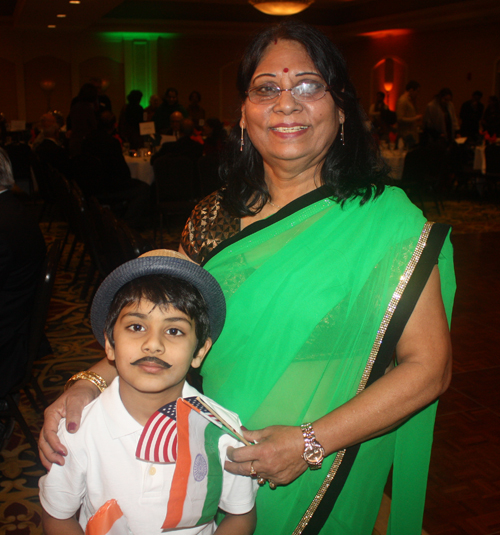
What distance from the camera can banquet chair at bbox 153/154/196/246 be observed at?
5.62 meters

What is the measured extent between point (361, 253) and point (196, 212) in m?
0.44

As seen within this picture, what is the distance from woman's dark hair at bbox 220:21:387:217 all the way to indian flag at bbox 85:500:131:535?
677 mm

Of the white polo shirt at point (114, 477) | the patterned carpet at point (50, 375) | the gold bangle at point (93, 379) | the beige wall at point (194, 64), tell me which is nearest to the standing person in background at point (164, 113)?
the patterned carpet at point (50, 375)

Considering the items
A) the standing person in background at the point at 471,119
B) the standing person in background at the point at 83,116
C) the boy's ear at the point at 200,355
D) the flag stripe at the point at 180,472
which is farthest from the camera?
the standing person in background at the point at 471,119

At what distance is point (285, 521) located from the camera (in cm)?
117

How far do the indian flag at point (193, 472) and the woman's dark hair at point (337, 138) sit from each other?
53cm

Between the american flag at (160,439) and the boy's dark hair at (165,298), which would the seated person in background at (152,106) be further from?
the american flag at (160,439)

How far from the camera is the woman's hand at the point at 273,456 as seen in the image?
0.96 m

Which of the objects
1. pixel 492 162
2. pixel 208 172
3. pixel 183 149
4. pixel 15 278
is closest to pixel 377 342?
pixel 15 278

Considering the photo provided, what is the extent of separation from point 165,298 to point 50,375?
236 centimetres

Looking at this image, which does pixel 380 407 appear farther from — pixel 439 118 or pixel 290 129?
pixel 439 118

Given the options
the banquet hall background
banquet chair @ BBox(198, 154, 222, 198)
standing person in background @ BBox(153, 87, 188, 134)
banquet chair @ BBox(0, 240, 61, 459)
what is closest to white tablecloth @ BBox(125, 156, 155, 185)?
the banquet hall background

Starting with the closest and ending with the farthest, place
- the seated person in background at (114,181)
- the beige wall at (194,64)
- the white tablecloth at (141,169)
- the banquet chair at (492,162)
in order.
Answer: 1. the seated person in background at (114,181)
2. the white tablecloth at (141,169)
3. the banquet chair at (492,162)
4. the beige wall at (194,64)

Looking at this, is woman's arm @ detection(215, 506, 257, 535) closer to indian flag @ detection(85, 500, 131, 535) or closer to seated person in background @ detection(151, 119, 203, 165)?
indian flag @ detection(85, 500, 131, 535)
